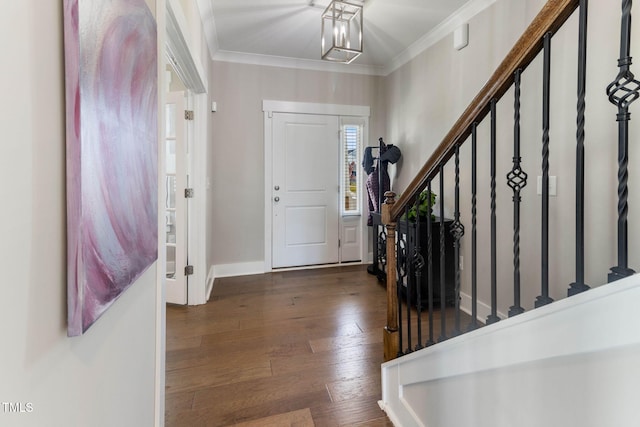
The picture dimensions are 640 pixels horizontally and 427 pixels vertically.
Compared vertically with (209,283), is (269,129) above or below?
above

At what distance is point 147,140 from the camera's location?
106cm

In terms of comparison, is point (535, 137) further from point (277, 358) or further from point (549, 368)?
point (277, 358)

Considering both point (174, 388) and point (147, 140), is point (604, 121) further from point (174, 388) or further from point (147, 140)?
point (174, 388)

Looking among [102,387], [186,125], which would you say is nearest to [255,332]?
[102,387]

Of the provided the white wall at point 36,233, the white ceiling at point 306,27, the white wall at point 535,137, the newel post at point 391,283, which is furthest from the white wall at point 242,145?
the white wall at point 36,233

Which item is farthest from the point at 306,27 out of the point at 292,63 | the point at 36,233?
the point at 36,233

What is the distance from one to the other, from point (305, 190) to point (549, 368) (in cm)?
342

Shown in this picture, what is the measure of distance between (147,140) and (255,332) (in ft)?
5.80

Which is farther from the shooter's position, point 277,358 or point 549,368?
point 277,358

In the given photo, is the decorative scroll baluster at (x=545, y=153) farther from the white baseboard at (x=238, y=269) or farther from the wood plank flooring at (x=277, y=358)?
the white baseboard at (x=238, y=269)

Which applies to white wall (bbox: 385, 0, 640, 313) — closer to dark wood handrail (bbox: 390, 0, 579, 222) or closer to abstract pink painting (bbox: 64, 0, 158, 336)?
dark wood handrail (bbox: 390, 0, 579, 222)

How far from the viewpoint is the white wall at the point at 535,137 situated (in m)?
1.69

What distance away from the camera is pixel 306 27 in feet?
10.1

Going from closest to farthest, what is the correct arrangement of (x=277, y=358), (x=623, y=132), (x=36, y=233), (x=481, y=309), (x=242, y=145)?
(x=36, y=233) → (x=623, y=132) → (x=277, y=358) → (x=481, y=309) → (x=242, y=145)
